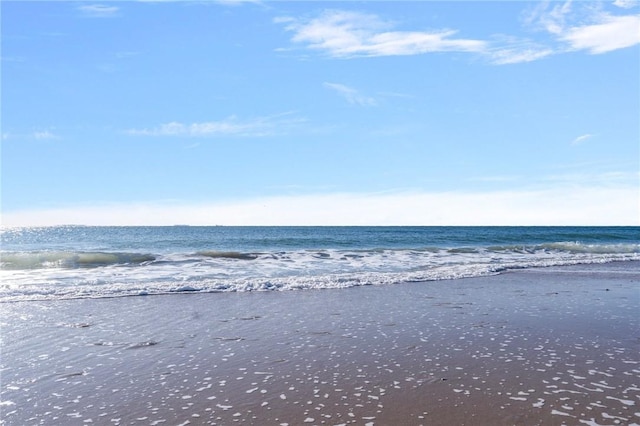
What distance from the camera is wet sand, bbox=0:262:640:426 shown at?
5.85 metres

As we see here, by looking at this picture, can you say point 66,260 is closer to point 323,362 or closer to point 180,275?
point 180,275

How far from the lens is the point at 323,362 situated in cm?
787

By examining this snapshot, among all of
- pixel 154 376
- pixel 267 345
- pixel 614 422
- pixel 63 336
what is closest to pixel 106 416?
pixel 154 376

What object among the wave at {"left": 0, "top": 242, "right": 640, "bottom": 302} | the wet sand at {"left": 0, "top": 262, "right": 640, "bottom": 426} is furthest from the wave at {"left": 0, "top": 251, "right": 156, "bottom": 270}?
the wet sand at {"left": 0, "top": 262, "right": 640, "bottom": 426}

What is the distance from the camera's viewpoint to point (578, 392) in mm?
6336

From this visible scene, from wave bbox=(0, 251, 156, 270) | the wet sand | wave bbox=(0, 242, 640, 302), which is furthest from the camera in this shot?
wave bbox=(0, 251, 156, 270)

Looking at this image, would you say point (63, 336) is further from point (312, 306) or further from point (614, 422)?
point (614, 422)

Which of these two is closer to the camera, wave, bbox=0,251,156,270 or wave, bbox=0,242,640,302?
wave, bbox=0,242,640,302

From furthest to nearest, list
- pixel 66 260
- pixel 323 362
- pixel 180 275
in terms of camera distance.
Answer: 1. pixel 66 260
2. pixel 180 275
3. pixel 323 362

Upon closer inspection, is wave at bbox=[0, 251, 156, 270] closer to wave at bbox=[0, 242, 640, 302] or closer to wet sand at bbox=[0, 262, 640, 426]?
wave at bbox=[0, 242, 640, 302]

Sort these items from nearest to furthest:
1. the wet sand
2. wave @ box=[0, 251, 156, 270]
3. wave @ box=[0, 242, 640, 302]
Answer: the wet sand, wave @ box=[0, 242, 640, 302], wave @ box=[0, 251, 156, 270]

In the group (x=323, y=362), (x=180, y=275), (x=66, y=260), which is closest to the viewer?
(x=323, y=362)

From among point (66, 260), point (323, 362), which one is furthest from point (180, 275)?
point (323, 362)

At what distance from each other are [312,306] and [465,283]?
735cm
